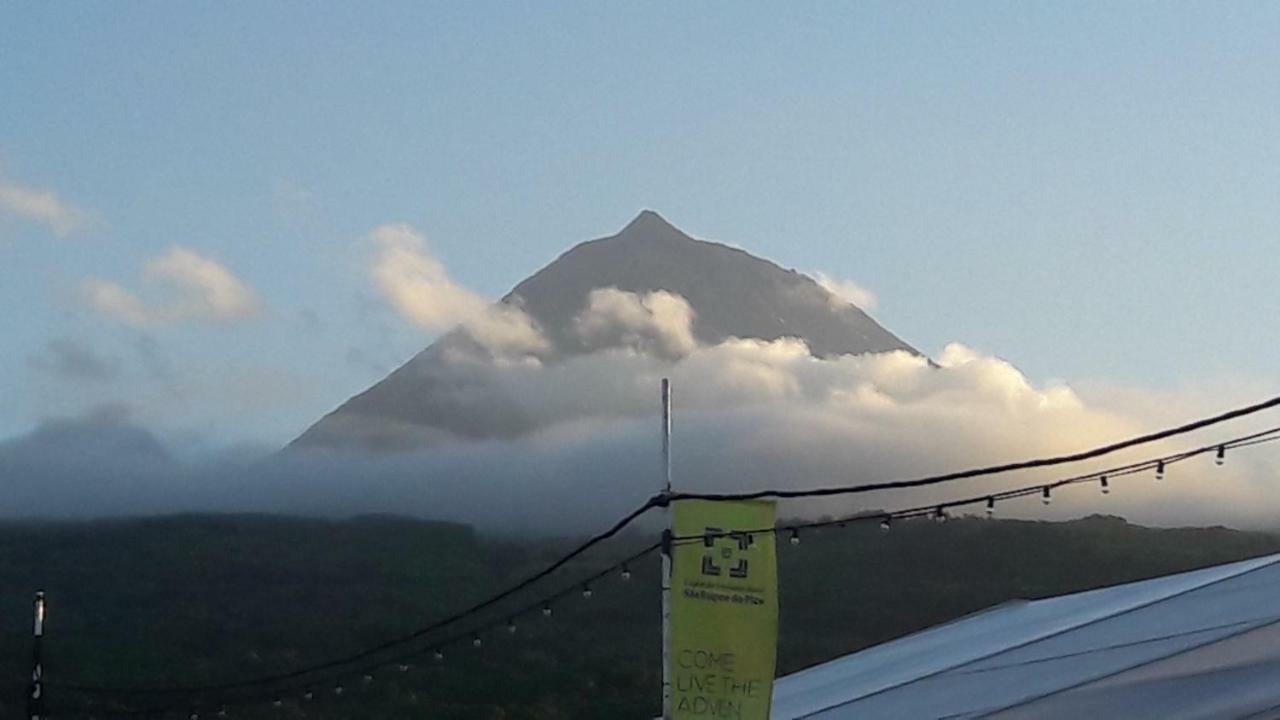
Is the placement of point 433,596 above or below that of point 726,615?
above

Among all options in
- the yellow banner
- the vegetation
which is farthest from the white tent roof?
the vegetation

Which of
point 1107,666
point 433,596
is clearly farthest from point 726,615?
point 433,596

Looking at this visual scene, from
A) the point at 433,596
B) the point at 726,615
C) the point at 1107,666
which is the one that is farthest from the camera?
the point at 433,596

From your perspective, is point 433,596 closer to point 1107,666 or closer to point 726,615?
point 1107,666

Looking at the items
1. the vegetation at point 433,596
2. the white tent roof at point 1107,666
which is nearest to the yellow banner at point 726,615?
the white tent roof at point 1107,666

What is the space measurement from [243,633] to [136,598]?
40.5 feet

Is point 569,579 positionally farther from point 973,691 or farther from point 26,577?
point 973,691

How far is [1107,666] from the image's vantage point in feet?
46.8

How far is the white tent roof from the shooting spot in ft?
43.2

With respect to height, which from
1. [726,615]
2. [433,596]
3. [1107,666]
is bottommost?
[1107,666]

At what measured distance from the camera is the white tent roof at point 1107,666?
43.2ft

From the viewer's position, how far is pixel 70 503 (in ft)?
526

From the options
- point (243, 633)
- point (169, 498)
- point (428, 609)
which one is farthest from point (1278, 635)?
point (169, 498)

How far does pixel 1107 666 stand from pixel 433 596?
104708mm
